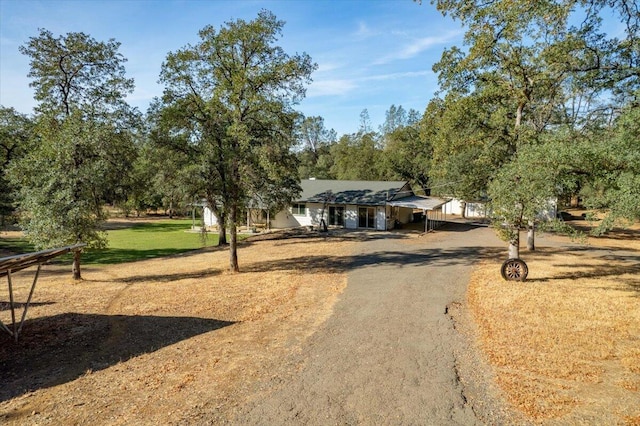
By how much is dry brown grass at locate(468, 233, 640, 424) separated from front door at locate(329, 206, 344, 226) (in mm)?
19361

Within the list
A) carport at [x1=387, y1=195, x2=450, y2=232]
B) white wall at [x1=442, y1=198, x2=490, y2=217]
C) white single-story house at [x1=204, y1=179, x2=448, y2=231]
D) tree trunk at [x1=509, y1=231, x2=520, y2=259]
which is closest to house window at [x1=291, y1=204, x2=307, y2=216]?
white single-story house at [x1=204, y1=179, x2=448, y2=231]

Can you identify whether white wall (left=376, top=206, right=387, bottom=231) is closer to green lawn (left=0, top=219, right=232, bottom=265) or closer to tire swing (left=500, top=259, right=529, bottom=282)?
green lawn (left=0, top=219, right=232, bottom=265)

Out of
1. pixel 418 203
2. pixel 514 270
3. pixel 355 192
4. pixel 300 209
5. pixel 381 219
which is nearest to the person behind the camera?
pixel 514 270

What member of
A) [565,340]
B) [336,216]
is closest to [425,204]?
[336,216]

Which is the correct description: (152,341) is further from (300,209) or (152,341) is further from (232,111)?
(300,209)

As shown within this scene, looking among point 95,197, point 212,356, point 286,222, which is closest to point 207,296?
point 212,356

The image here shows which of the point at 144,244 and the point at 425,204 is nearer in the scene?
the point at 144,244

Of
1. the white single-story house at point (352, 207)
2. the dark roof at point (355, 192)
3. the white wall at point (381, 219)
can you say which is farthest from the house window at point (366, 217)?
the dark roof at point (355, 192)

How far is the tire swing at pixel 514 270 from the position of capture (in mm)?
15039

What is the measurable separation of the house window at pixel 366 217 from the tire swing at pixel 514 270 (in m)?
19.2

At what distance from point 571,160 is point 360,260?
12.5 metres

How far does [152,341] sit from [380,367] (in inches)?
233

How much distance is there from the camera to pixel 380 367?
766 centimetres

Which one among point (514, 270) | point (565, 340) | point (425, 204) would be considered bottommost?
point (565, 340)
